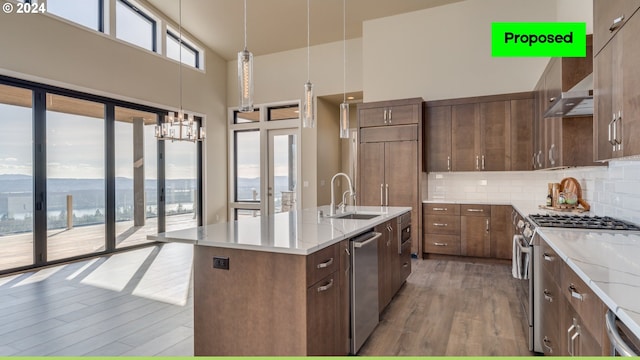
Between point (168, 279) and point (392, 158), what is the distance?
3612 millimetres

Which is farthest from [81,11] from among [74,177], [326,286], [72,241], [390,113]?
[326,286]

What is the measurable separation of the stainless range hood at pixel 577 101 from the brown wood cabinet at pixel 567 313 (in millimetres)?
1115

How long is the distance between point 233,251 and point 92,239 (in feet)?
15.7

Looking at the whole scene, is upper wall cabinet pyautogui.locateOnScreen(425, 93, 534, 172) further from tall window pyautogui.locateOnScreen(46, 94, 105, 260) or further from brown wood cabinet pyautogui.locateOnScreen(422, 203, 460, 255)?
tall window pyautogui.locateOnScreen(46, 94, 105, 260)

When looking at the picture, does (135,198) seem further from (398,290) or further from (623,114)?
(623,114)

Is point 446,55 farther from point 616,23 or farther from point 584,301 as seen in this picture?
Answer: point 584,301

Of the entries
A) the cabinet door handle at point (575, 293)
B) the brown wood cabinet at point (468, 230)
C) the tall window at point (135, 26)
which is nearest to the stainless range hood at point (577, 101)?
the cabinet door handle at point (575, 293)

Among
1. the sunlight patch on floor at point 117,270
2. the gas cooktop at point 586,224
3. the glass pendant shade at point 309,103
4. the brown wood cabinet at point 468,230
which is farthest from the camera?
the brown wood cabinet at point 468,230

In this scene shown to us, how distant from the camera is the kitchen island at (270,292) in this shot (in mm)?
1873

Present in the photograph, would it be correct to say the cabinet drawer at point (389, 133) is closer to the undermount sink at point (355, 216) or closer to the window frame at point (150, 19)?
the undermount sink at point (355, 216)

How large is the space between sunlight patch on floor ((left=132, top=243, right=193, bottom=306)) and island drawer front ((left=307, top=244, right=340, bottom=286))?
209cm

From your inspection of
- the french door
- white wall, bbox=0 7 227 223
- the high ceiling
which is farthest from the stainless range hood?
white wall, bbox=0 7 227 223

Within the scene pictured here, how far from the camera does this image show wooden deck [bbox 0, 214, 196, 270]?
4.62 metres

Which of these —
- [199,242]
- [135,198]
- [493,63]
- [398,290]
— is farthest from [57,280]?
[493,63]
